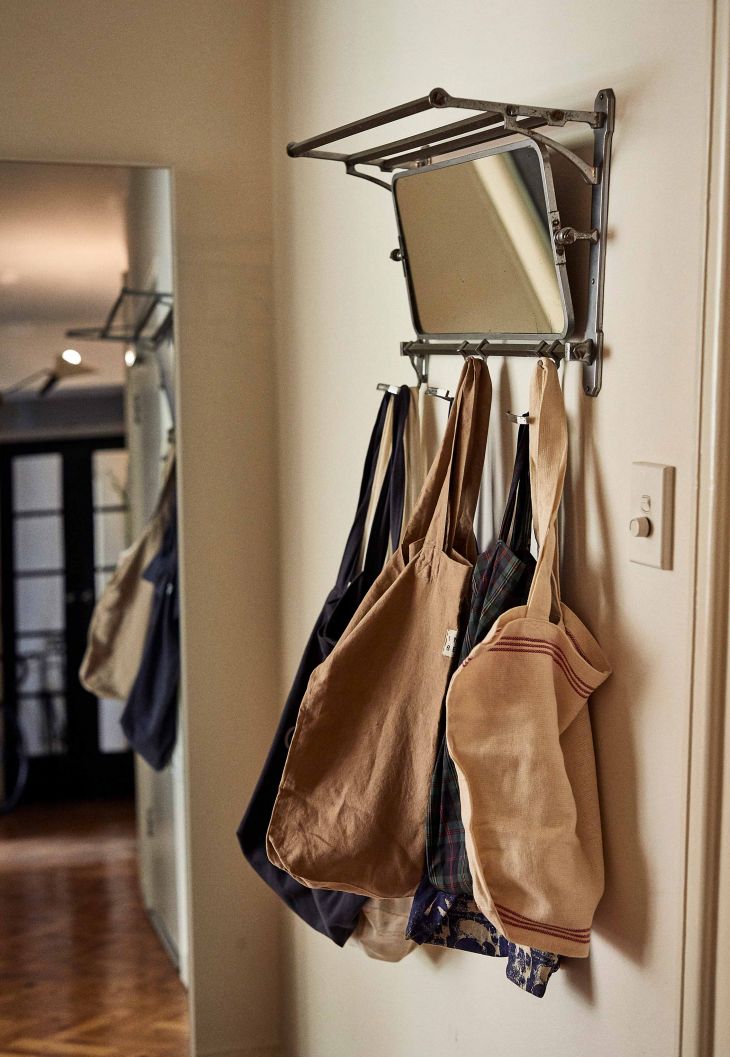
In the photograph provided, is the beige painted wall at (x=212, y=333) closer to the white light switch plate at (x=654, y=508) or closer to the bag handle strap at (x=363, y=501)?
the bag handle strap at (x=363, y=501)

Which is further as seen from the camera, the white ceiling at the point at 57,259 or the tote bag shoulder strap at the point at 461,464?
the white ceiling at the point at 57,259

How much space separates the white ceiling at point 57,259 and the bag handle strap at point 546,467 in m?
1.13

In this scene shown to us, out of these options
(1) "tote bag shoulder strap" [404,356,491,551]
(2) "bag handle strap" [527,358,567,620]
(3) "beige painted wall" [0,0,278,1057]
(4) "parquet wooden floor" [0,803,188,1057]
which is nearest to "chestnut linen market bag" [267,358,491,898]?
(1) "tote bag shoulder strap" [404,356,491,551]

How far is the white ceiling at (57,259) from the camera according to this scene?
1859 millimetres

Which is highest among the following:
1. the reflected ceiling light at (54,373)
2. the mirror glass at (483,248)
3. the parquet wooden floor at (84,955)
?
the mirror glass at (483,248)

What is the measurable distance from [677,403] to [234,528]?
125 centimetres

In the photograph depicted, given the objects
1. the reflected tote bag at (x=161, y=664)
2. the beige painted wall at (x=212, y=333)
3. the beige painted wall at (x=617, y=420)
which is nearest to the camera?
the beige painted wall at (x=617, y=420)

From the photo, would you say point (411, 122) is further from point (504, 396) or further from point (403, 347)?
point (504, 396)

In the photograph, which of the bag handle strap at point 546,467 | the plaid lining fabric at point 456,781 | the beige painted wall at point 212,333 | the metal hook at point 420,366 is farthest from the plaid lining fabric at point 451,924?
the beige painted wall at point 212,333

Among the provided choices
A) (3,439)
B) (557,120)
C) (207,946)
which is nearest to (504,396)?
(557,120)

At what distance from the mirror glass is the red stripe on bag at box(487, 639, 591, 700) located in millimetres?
309

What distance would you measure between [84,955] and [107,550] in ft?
2.95

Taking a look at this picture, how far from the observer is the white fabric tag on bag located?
1.12 meters

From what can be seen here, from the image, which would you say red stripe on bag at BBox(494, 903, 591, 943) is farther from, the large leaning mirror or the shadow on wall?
the large leaning mirror
